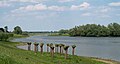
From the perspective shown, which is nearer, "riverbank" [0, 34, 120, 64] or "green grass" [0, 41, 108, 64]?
"green grass" [0, 41, 108, 64]

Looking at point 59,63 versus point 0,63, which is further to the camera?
point 59,63

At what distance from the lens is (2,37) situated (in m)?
147

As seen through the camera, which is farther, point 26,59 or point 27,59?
point 27,59

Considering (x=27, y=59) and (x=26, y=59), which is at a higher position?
(x=26, y=59)

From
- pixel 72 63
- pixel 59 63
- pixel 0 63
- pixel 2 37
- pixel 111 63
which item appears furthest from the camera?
pixel 2 37

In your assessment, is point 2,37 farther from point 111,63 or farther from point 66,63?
point 66,63

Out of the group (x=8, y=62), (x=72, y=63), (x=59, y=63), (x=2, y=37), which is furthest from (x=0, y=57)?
(x=2, y=37)

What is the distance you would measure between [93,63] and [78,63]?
500 centimetres

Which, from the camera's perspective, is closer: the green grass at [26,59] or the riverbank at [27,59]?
the green grass at [26,59]

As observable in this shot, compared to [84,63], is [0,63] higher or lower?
higher

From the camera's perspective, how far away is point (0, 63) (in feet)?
→ 67.0

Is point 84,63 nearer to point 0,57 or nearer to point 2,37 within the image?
point 0,57

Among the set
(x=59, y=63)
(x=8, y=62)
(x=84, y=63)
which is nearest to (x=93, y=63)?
(x=84, y=63)

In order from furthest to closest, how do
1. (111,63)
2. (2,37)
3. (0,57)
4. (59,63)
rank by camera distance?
1. (2,37)
2. (111,63)
3. (59,63)
4. (0,57)
